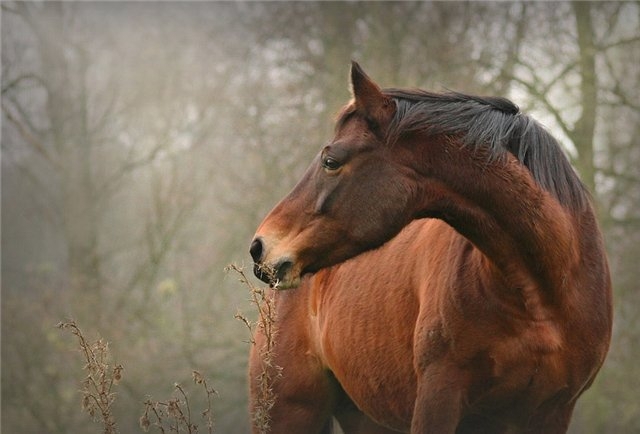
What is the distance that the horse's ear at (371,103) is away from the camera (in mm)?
3988

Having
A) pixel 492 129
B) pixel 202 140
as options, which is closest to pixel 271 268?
pixel 492 129

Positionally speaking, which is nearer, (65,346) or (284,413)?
(284,413)

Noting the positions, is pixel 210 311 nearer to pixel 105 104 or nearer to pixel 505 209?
pixel 105 104

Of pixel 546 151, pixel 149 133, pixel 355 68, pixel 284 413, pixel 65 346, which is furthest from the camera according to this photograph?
pixel 149 133

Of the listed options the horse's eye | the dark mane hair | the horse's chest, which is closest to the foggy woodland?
the horse's chest

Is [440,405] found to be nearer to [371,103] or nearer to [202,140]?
[371,103]

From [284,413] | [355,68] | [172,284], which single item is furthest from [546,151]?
[172,284]

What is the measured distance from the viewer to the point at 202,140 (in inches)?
598

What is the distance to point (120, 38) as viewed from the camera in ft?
53.1

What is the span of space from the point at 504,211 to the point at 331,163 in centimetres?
79

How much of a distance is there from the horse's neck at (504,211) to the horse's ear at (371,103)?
27 cm

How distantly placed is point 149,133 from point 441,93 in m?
11.9

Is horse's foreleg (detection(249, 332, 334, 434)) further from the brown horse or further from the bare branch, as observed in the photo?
the bare branch

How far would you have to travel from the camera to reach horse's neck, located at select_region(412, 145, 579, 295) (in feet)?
13.1
